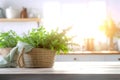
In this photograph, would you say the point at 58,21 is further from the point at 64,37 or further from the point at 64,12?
the point at 64,37

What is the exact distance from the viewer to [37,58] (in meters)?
A: 1.40

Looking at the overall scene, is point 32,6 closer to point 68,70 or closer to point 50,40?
point 50,40

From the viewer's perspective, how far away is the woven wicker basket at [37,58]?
139cm

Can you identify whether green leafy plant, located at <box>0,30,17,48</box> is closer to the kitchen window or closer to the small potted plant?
the small potted plant

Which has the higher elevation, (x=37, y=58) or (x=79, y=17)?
(x=79, y=17)

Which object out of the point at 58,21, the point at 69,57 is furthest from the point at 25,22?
the point at 69,57

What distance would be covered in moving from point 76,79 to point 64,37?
412mm

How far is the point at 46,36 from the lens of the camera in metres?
1.43

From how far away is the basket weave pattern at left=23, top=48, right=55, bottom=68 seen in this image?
139 centimetres

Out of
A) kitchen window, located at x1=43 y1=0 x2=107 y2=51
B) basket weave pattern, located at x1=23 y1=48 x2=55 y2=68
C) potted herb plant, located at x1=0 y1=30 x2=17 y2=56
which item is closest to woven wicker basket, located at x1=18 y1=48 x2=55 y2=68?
basket weave pattern, located at x1=23 y1=48 x2=55 y2=68

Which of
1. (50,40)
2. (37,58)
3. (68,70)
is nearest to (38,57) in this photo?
(37,58)

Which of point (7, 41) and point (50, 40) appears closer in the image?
point (50, 40)

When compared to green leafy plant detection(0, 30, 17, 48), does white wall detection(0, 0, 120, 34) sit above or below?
above

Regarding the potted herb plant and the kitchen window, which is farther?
the kitchen window
